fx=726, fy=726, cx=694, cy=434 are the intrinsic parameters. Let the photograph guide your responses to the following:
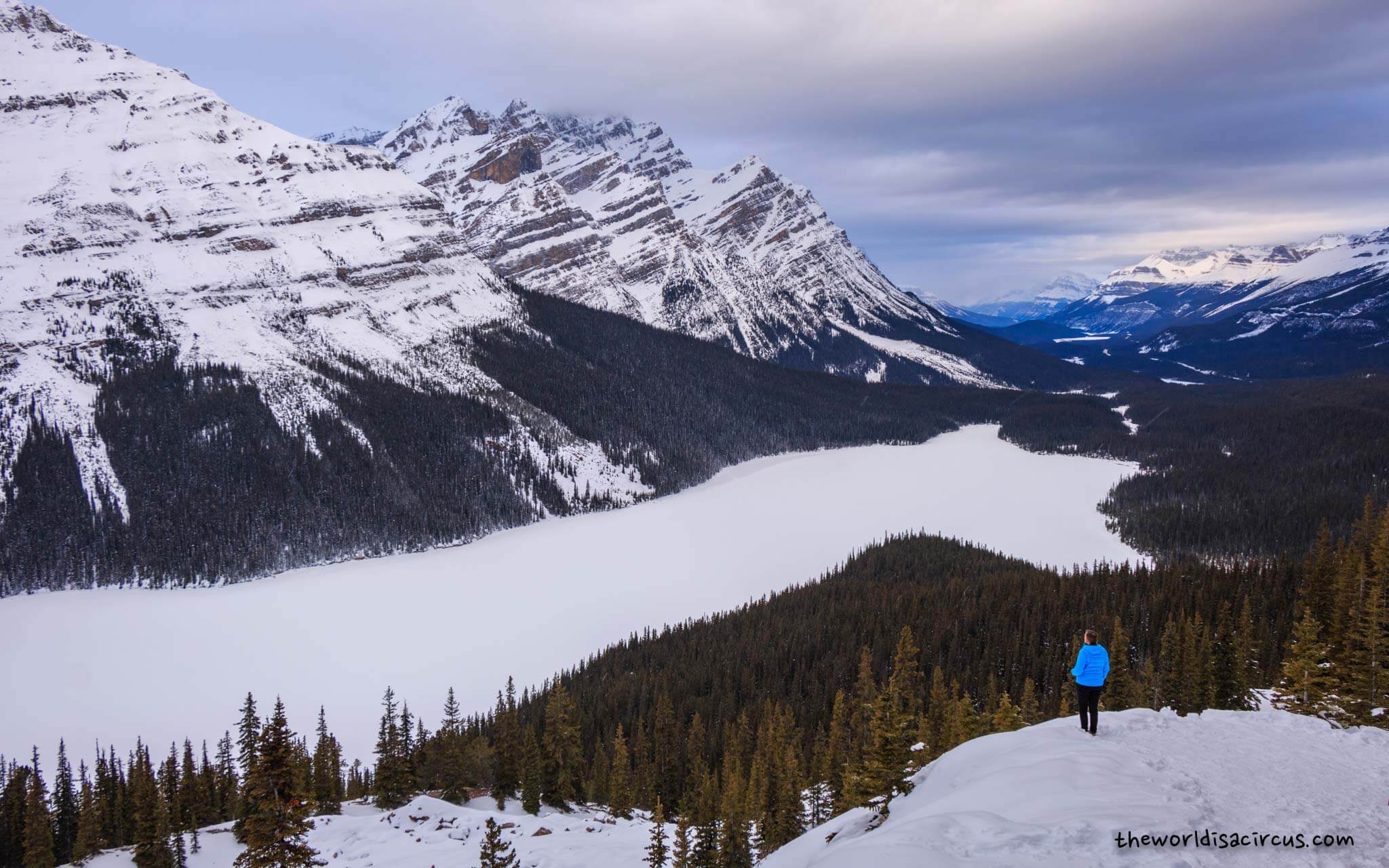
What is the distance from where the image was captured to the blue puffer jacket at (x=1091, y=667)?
1888 cm

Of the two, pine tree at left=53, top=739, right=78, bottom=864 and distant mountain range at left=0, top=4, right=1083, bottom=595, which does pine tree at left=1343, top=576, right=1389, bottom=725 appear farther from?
distant mountain range at left=0, top=4, right=1083, bottom=595

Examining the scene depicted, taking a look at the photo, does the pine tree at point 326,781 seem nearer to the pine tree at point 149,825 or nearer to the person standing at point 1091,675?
the pine tree at point 149,825

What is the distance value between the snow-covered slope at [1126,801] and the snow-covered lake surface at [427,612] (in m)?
62.7

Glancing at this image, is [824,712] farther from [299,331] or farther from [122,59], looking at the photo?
[122,59]

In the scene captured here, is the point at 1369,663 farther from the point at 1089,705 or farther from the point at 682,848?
the point at 682,848

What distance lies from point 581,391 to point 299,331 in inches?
2624

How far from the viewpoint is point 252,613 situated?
93062 mm

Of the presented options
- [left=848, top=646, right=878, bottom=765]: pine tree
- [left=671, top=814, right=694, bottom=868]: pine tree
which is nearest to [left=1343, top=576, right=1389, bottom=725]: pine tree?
[left=848, top=646, right=878, bottom=765]: pine tree

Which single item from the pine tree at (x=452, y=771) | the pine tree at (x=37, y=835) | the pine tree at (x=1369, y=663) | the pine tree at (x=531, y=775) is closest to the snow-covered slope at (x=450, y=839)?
the pine tree at (x=531, y=775)

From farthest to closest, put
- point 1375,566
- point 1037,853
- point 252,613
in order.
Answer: point 252,613, point 1375,566, point 1037,853

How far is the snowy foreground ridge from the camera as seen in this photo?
42.1 feet

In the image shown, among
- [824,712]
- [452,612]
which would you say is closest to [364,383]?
[452,612]

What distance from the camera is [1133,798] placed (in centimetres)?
1430

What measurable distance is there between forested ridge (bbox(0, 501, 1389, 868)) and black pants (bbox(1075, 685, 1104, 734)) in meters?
5.18
